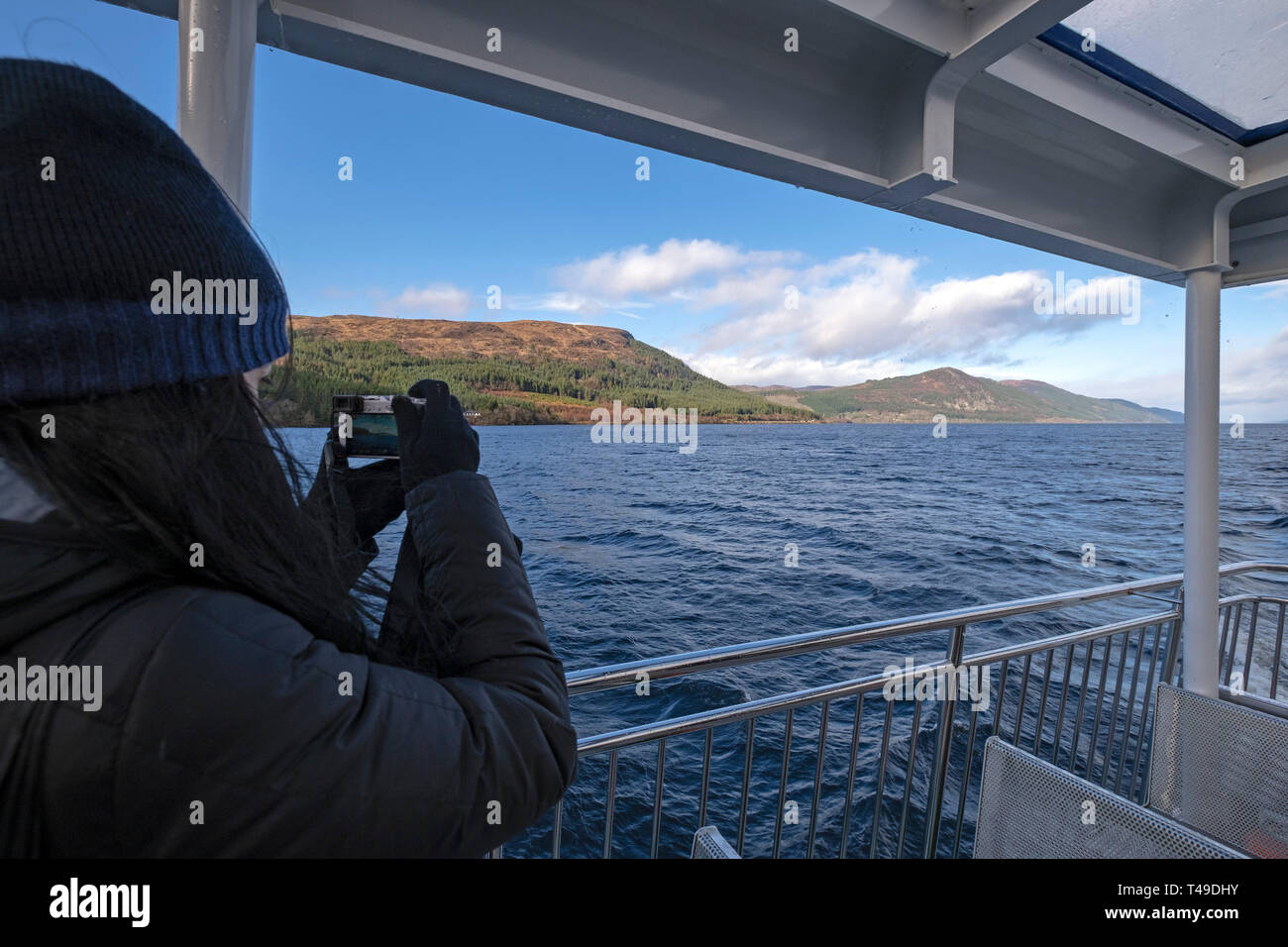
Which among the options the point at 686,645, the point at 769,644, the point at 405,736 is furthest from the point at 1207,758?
the point at 686,645

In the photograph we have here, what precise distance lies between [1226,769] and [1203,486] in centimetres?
160

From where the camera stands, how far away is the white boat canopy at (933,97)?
159 cm

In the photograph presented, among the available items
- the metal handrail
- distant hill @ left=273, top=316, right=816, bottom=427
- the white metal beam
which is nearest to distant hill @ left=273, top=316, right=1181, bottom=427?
distant hill @ left=273, top=316, right=816, bottom=427

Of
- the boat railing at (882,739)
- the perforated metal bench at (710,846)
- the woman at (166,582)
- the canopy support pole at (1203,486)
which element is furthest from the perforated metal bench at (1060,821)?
the canopy support pole at (1203,486)

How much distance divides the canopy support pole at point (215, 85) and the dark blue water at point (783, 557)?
2.47ft

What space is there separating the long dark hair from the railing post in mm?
2128

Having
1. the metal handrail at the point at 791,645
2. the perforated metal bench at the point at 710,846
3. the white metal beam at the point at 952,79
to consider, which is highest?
the white metal beam at the point at 952,79

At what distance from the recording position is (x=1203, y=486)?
3.19 meters

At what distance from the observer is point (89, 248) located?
505mm

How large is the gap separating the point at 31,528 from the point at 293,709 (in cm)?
24

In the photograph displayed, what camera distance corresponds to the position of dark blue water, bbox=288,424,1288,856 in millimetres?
8148

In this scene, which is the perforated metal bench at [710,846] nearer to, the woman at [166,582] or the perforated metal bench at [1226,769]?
the woman at [166,582]

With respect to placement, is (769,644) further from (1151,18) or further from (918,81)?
(1151,18)

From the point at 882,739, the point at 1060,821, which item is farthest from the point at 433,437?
the point at 882,739
